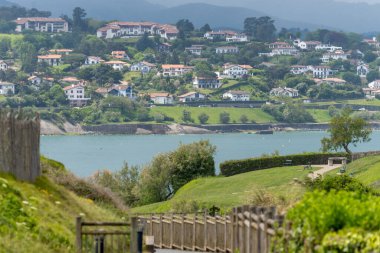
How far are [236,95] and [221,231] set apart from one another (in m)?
167

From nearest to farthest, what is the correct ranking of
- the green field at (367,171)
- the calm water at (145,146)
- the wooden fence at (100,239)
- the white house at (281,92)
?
1. the wooden fence at (100,239)
2. the green field at (367,171)
3. the calm water at (145,146)
4. the white house at (281,92)

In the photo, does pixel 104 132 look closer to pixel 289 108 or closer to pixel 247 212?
pixel 289 108

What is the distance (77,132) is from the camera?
16538cm

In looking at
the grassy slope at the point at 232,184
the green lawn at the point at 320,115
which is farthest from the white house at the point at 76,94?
the grassy slope at the point at 232,184

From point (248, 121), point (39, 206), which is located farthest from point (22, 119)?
point (248, 121)

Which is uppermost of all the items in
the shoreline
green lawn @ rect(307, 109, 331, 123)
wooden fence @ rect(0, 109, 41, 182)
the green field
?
wooden fence @ rect(0, 109, 41, 182)

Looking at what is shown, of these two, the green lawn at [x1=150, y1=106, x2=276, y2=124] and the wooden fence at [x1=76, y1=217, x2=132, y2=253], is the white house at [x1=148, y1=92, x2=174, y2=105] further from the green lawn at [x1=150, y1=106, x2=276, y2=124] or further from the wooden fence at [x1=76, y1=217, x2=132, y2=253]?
the wooden fence at [x1=76, y1=217, x2=132, y2=253]

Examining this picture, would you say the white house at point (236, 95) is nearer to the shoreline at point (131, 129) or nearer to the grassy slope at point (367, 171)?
the shoreline at point (131, 129)

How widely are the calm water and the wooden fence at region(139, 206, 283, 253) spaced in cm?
6983

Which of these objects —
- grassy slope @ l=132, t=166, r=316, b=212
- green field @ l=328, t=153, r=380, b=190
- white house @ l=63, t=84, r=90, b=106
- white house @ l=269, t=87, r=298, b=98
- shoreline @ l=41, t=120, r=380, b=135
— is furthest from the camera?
white house @ l=269, t=87, r=298, b=98

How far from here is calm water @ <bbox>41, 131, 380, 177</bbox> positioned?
10561cm

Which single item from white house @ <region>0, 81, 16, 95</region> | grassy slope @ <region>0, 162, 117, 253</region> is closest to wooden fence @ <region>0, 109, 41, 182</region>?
grassy slope @ <region>0, 162, 117, 253</region>

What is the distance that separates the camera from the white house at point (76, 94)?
182500mm

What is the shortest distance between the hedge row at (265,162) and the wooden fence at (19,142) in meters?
32.8
